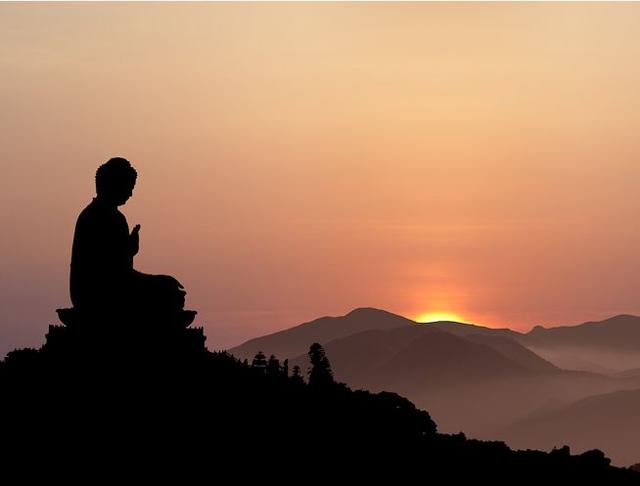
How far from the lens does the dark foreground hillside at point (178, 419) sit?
34469 millimetres

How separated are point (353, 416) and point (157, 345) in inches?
379

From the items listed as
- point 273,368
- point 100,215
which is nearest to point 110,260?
point 100,215

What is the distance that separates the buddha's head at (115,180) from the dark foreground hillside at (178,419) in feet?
13.9

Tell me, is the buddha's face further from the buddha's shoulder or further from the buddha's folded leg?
the buddha's folded leg

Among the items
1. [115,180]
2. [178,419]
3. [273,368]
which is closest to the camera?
[178,419]

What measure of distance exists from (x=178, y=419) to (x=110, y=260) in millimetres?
5587

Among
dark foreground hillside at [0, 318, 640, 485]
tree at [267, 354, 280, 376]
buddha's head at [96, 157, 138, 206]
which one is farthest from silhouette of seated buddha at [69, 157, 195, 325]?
tree at [267, 354, 280, 376]

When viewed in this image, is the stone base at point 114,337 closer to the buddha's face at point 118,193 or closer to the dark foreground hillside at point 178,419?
the dark foreground hillside at point 178,419

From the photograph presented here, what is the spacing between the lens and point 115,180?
122 feet

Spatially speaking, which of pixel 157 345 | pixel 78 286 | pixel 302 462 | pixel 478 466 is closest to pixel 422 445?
pixel 478 466

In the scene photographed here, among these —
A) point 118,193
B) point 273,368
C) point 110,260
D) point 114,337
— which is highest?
point 118,193

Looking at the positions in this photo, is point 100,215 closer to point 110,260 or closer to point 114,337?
point 110,260

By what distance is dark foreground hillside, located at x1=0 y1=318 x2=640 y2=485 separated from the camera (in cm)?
3447

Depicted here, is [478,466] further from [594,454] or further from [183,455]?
[183,455]
